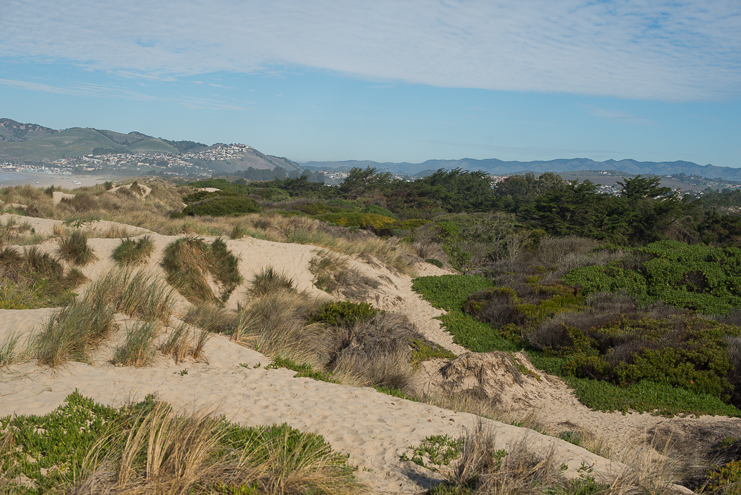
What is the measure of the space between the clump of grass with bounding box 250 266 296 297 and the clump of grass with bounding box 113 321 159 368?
5.55 meters

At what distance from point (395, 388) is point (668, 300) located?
8404mm

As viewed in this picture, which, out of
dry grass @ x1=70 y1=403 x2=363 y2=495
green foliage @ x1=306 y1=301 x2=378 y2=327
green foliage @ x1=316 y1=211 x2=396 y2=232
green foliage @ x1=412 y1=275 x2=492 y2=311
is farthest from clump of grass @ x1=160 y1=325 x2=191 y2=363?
green foliage @ x1=316 y1=211 x2=396 y2=232

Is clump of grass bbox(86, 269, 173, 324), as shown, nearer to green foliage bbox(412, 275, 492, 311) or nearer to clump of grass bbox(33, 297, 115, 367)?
clump of grass bbox(33, 297, 115, 367)

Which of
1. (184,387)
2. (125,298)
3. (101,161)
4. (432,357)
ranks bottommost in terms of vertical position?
(432,357)

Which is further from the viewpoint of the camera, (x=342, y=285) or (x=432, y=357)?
(x=342, y=285)

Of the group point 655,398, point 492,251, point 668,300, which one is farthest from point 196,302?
point 492,251

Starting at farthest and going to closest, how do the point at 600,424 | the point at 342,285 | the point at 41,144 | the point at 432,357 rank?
the point at 41,144 → the point at 342,285 → the point at 432,357 → the point at 600,424

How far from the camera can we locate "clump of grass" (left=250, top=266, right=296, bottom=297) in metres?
11.3

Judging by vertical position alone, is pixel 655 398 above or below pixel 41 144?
below

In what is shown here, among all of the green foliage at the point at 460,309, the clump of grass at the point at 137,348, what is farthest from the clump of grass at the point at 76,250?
the green foliage at the point at 460,309

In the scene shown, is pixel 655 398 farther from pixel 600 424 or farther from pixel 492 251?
pixel 492 251

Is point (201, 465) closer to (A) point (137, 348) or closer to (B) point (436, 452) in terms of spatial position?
(B) point (436, 452)

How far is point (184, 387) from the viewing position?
489cm

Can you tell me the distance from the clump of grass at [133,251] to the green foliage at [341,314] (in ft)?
15.5
